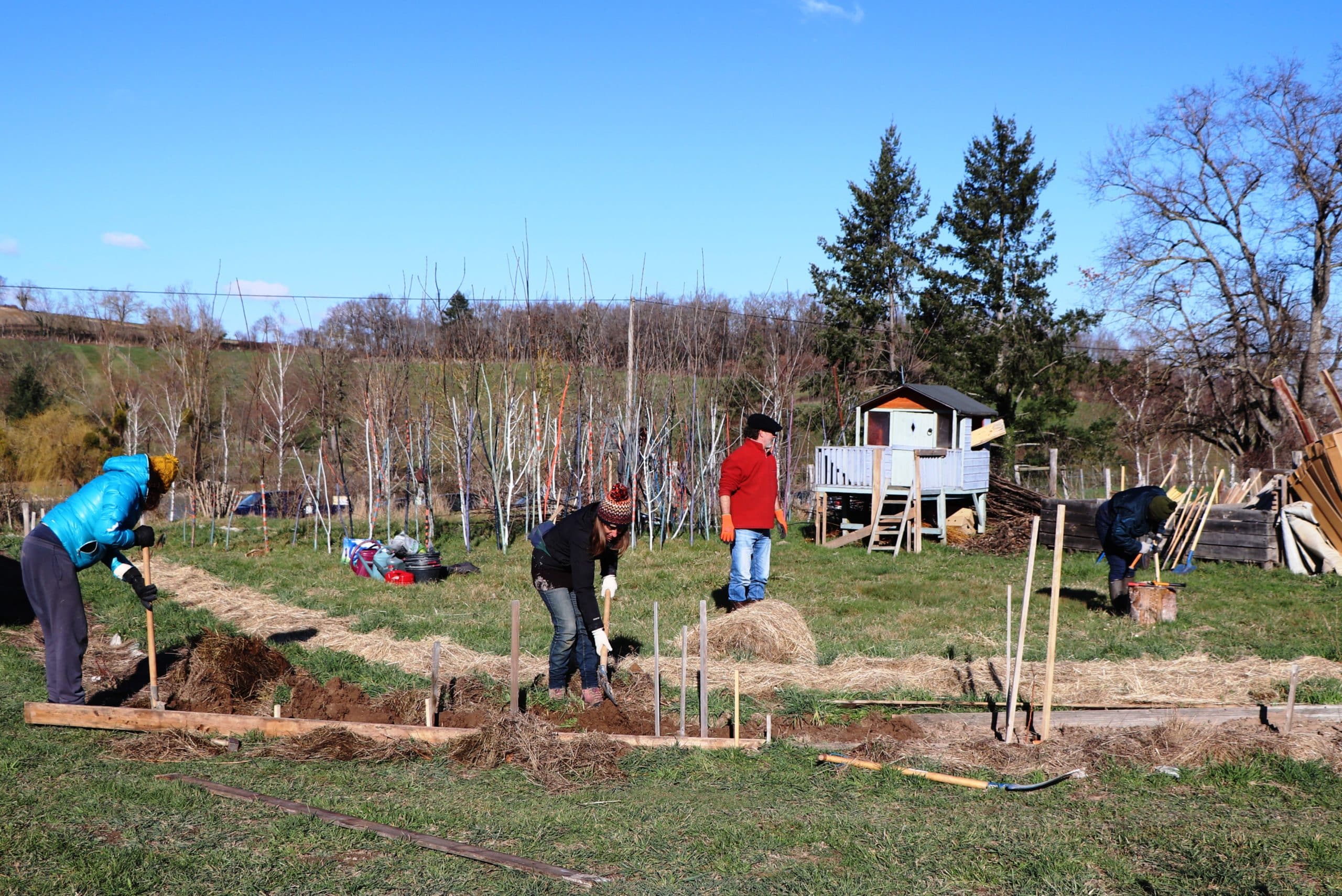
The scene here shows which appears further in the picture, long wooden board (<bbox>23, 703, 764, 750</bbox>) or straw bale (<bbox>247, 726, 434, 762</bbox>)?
long wooden board (<bbox>23, 703, 764, 750</bbox>)

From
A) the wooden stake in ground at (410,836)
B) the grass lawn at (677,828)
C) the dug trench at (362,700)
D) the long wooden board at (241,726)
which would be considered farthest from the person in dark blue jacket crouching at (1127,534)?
the wooden stake in ground at (410,836)

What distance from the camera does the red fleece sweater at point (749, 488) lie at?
9625 millimetres

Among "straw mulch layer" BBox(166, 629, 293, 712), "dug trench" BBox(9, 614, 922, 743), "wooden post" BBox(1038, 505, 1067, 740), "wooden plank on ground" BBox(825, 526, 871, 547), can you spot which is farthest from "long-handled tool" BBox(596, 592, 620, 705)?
"wooden plank on ground" BBox(825, 526, 871, 547)

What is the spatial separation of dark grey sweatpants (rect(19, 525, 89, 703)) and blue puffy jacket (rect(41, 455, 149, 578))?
75 millimetres

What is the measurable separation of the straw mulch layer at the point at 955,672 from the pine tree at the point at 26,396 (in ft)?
91.2

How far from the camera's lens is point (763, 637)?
8250 millimetres

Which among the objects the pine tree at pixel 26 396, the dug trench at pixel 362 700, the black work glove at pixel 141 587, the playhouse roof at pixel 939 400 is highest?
the pine tree at pixel 26 396

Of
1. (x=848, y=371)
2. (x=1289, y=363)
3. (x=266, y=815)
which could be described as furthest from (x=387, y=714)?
(x=1289, y=363)

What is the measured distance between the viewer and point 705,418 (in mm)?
19547

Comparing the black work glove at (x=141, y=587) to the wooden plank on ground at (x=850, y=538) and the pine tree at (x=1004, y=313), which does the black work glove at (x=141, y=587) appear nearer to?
the wooden plank on ground at (x=850, y=538)

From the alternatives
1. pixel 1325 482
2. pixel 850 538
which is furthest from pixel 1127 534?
pixel 850 538

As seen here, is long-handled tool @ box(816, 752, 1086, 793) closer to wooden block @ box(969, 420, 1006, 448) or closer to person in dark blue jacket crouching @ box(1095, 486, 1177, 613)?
person in dark blue jacket crouching @ box(1095, 486, 1177, 613)

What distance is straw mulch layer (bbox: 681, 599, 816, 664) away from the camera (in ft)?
26.9

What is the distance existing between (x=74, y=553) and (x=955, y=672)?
6.41 meters
